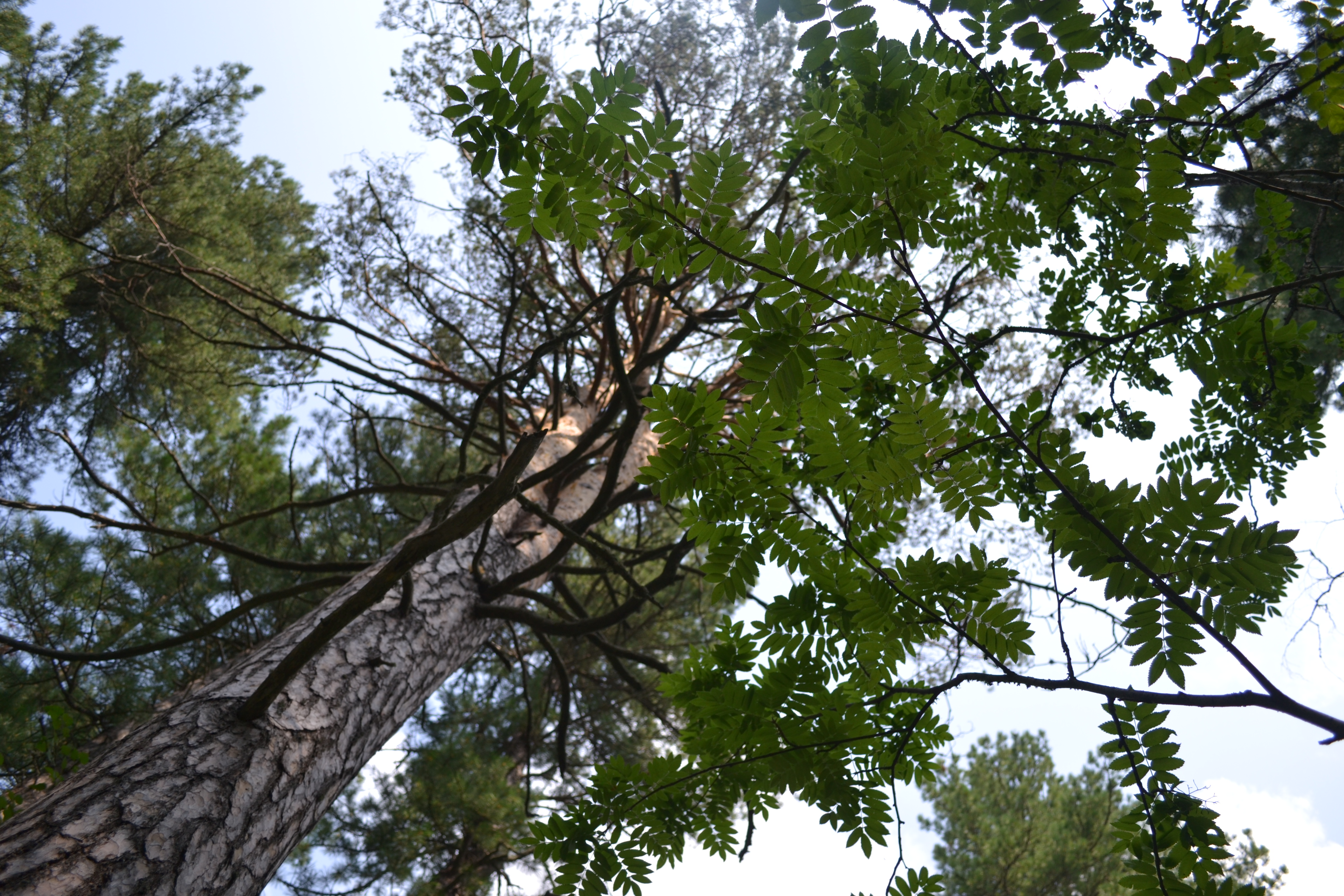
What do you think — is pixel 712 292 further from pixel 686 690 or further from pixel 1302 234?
pixel 686 690

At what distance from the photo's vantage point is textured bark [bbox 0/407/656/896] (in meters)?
1.37

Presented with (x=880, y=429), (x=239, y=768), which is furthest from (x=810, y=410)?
(x=239, y=768)

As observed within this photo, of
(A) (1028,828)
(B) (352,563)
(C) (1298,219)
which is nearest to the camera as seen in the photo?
(B) (352,563)

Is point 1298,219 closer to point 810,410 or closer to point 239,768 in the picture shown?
point 810,410

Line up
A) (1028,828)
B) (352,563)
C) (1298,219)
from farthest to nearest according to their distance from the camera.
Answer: (1028,828) → (1298,219) → (352,563)

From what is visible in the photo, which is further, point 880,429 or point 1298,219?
point 1298,219

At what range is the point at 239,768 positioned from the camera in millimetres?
1711

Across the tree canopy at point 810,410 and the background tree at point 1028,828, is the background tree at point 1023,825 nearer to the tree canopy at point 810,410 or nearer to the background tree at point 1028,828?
the background tree at point 1028,828

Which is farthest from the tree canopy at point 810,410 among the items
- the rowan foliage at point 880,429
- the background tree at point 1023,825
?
the background tree at point 1023,825

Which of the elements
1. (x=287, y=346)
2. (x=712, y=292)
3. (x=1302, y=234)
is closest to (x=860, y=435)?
(x=1302, y=234)

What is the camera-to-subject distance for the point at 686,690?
5.73ft

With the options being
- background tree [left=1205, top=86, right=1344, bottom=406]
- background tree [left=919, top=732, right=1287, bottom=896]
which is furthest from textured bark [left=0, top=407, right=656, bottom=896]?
background tree [left=919, top=732, right=1287, bottom=896]

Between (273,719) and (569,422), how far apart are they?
3.25 metres

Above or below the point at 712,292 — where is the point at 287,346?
below
